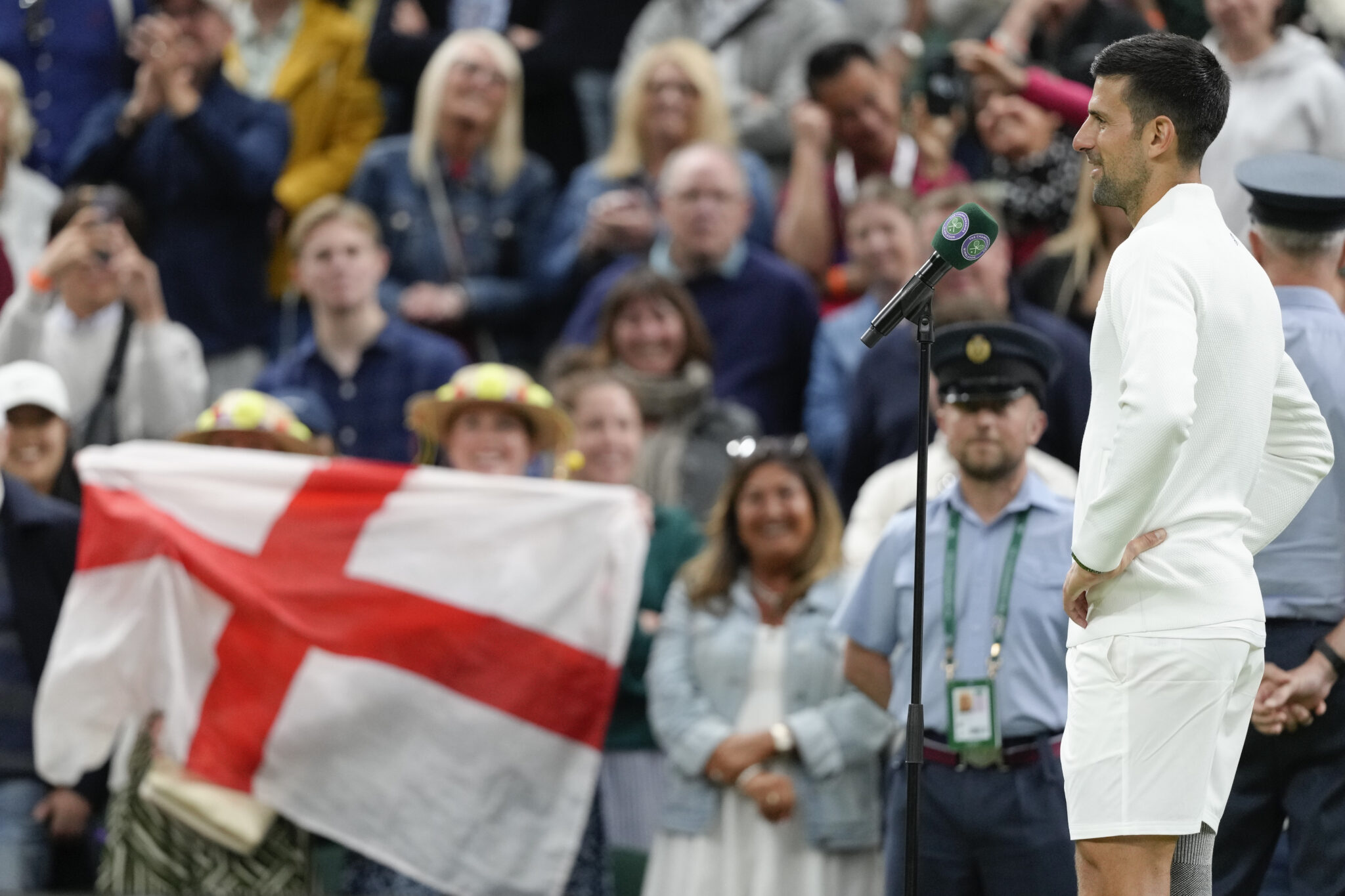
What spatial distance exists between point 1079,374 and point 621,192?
102 inches

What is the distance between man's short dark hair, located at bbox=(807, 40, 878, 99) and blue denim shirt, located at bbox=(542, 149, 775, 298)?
0.44 meters

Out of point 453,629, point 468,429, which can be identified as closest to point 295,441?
point 468,429

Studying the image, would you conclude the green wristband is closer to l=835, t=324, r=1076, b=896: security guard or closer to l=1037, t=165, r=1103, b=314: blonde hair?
l=835, t=324, r=1076, b=896: security guard

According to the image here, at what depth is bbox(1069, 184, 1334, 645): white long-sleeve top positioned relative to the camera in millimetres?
3371

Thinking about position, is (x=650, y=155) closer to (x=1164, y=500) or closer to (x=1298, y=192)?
(x=1298, y=192)

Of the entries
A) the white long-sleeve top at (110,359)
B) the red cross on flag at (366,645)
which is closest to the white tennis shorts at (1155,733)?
the red cross on flag at (366,645)

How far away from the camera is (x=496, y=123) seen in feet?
28.5

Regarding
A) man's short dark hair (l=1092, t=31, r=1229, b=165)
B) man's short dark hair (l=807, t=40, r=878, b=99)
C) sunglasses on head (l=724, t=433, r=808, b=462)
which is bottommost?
sunglasses on head (l=724, t=433, r=808, b=462)

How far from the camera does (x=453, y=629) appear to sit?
6.12m

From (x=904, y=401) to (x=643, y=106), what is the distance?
7.98 ft

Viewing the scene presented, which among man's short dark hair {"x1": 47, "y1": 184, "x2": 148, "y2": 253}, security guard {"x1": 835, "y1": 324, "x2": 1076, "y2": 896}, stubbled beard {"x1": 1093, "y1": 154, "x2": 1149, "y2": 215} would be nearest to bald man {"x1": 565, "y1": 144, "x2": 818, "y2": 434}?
man's short dark hair {"x1": 47, "y1": 184, "x2": 148, "y2": 253}

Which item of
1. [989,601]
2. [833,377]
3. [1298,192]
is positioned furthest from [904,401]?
[1298,192]

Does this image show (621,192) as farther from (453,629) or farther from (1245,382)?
(1245,382)

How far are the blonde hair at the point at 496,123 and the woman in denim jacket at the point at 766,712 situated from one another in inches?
117
